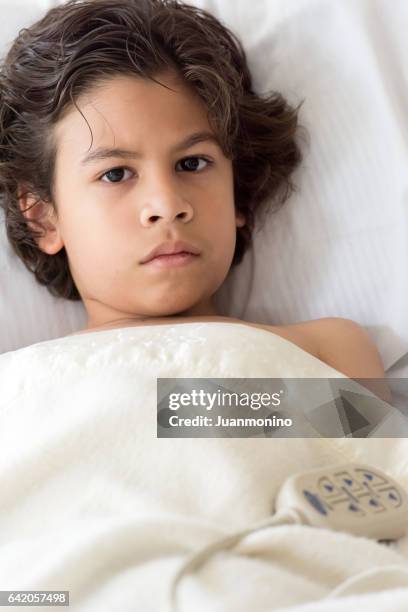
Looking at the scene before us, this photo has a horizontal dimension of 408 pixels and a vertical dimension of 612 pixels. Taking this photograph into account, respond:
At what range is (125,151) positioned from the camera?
1.20 m

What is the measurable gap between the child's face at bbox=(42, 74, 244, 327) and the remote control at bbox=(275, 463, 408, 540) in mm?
435

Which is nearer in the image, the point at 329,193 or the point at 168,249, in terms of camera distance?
the point at 168,249

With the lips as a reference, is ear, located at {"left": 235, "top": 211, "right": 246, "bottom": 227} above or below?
above

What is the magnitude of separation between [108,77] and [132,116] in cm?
9

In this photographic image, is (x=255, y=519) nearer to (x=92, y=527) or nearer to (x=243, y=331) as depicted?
(x=92, y=527)

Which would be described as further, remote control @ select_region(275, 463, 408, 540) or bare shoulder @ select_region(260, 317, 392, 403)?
bare shoulder @ select_region(260, 317, 392, 403)

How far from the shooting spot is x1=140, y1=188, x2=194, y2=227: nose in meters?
1.17

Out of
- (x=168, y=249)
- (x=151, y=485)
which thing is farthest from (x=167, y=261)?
(x=151, y=485)

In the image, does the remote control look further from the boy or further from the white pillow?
the white pillow

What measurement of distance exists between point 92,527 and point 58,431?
0.16m

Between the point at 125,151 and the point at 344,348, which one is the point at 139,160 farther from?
the point at 344,348

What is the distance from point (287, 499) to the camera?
831 millimetres

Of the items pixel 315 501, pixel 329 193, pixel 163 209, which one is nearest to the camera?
pixel 315 501

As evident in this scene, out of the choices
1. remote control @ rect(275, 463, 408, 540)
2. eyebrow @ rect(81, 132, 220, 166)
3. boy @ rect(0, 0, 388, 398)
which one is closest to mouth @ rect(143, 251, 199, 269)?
boy @ rect(0, 0, 388, 398)
